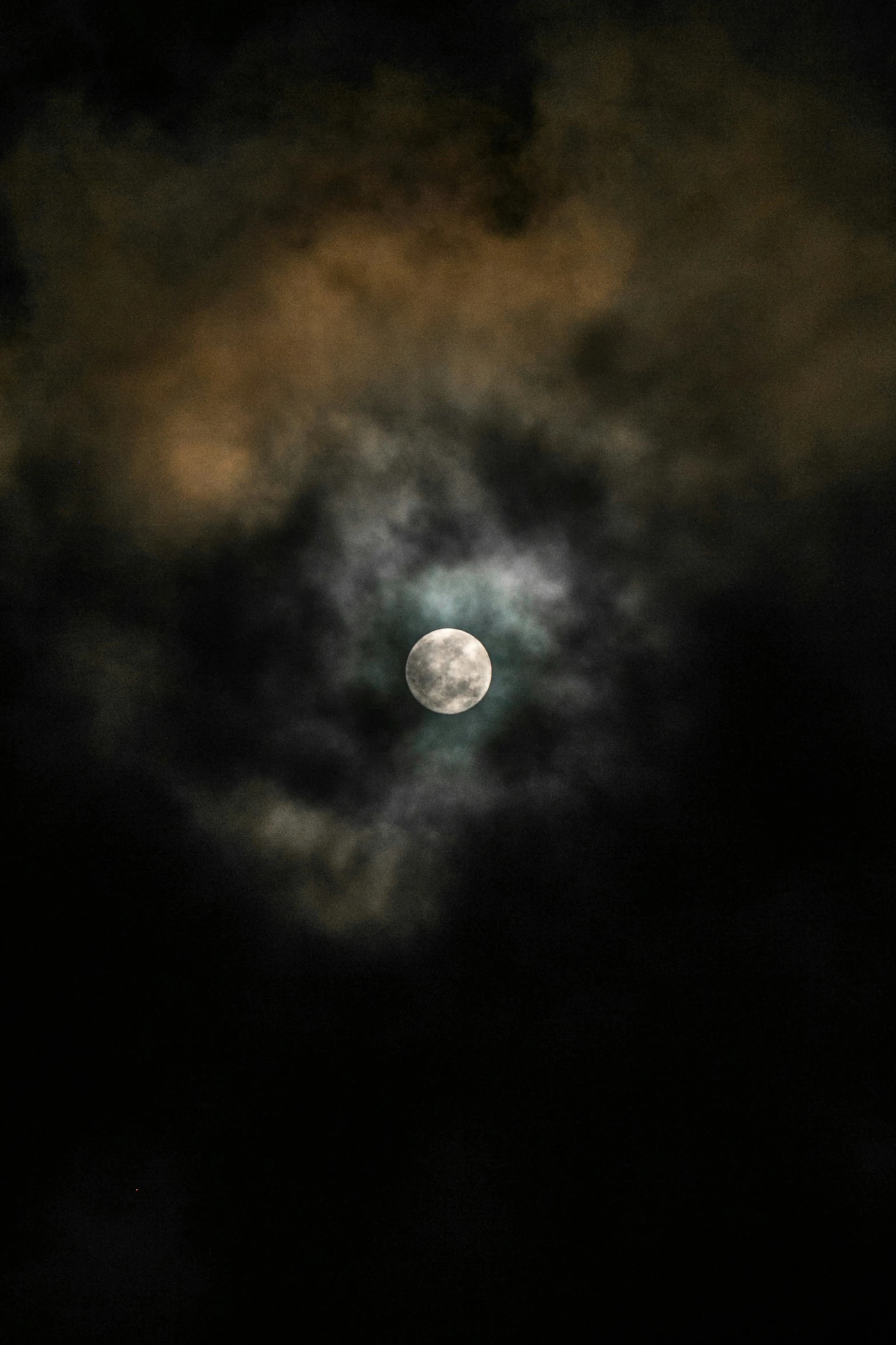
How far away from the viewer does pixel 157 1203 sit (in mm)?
64875

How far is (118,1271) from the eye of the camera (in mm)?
62062

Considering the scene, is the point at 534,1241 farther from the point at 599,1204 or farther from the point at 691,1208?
the point at 691,1208

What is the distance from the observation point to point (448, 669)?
154 ft

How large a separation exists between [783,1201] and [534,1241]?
23456 mm

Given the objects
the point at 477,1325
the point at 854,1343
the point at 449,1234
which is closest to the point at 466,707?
the point at 449,1234

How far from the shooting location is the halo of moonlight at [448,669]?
47.0 metres

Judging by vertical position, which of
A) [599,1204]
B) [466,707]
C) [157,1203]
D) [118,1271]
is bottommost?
[118,1271]

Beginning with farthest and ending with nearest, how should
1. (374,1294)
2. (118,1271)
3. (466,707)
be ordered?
(374,1294) < (118,1271) < (466,707)

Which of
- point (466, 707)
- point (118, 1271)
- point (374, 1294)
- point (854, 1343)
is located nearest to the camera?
point (466, 707)

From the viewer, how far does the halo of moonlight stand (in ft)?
154

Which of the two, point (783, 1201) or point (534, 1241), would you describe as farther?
point (534, 1241)

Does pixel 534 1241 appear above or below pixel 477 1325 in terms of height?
above

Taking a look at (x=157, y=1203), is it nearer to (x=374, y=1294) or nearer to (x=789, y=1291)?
(x=374, y=1294)

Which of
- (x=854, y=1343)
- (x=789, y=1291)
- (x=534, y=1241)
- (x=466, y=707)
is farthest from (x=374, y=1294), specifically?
(x=466, y=707)
